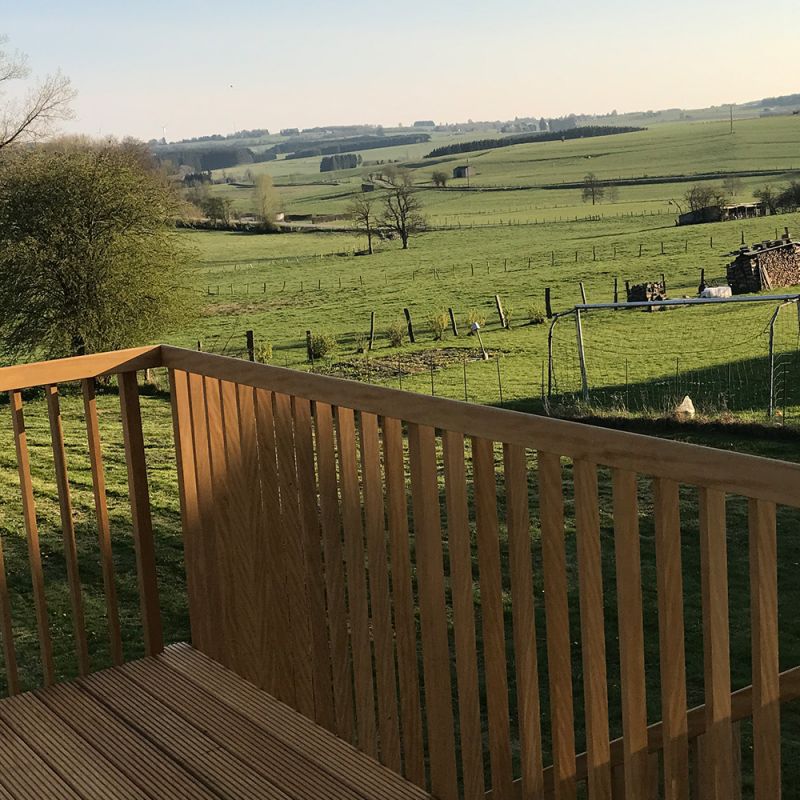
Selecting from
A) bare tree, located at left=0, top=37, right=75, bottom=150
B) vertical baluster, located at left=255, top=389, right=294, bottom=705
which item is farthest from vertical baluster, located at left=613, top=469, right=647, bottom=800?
bare tree, located at left=0, top=37, right=75, bottom=150

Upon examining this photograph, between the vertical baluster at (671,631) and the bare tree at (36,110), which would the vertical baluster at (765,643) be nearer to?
the vertical baluster at (671,631)

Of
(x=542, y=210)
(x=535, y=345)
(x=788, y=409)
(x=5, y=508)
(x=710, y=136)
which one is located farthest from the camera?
(x=710, y=136)

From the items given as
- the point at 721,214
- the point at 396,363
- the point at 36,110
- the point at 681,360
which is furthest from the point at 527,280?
the point at 36,110

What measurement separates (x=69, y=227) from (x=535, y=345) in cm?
999

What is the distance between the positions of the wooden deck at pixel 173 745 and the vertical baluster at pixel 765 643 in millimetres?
809

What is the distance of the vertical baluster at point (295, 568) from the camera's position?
2.39m

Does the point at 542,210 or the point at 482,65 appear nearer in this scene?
the point at 542,210

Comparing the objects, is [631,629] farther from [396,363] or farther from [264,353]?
[264,353]

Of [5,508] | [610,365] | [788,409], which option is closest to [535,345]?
[610,365]

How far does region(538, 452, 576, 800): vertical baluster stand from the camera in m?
1.68

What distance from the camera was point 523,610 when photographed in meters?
1.76

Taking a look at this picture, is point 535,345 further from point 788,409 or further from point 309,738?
point 309,738

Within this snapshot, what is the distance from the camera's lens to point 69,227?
2236 cm

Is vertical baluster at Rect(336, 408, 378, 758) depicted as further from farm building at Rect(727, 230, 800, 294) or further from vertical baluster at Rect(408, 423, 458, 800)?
farm building at Rect(727, 230, 800, 294)
